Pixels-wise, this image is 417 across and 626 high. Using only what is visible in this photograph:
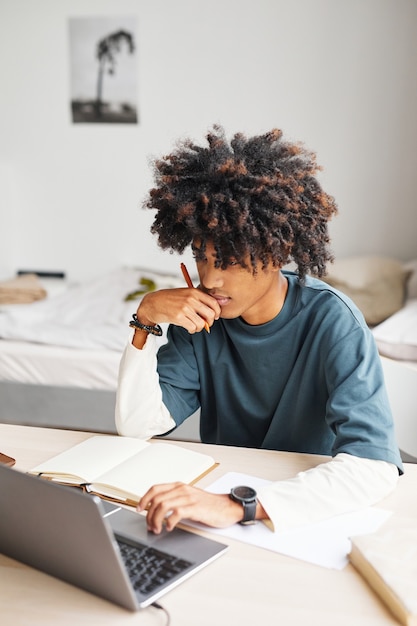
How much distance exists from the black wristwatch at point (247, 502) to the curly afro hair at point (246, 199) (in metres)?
0.40

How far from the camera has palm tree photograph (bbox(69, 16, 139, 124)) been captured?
3.71 meters

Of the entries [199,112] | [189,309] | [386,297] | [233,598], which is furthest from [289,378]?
[199,112]

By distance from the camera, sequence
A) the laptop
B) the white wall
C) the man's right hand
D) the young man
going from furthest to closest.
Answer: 1. the white wall
2. the man's right hand
3. the young man
4. the laptop

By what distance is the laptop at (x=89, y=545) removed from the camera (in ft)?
2.44

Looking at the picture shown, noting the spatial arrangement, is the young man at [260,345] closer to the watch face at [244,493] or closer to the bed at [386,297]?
the watch face at [244,493]

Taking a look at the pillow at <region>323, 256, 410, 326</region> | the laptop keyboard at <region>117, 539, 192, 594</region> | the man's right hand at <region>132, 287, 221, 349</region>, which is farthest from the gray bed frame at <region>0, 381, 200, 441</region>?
the laptop keyboard at <region>117, 539, 192, 594</region>

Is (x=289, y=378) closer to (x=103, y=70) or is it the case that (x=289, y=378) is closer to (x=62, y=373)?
(x=62, y=373)

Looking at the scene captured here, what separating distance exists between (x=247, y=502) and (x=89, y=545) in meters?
0.28

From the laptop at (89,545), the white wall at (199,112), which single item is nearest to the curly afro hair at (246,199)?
the laptop at (89,545)

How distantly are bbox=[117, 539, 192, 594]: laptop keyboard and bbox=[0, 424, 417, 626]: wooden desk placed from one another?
0.9 inches

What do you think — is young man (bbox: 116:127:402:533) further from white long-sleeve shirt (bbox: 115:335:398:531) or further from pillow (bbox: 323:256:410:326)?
pillow (bbox: 323:256:410:326)

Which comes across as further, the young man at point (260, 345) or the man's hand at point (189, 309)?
the man's hand at point (189, 309)

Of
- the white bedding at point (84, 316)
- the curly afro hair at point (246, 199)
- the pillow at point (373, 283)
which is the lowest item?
the white bedding at point (84, 316)

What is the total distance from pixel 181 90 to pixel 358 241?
4.13ft
